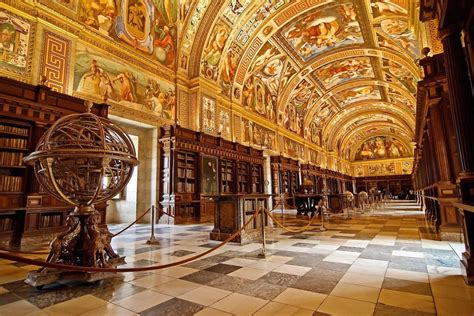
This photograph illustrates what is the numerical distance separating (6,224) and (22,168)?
128 cm

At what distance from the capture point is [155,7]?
971cm

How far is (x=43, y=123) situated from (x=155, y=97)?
4.36m

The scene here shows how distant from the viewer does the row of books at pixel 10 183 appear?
546 centimetres

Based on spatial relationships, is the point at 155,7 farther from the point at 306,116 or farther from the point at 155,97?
the point at 306,116

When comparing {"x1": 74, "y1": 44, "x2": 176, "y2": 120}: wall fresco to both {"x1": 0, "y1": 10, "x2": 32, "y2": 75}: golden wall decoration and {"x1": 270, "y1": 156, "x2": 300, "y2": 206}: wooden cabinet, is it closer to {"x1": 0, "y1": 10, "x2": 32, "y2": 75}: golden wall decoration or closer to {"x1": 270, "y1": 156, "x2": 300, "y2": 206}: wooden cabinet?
{"x1": 0, "y1": 10, "x2": 32, "y2": 75}: golden wall decoration

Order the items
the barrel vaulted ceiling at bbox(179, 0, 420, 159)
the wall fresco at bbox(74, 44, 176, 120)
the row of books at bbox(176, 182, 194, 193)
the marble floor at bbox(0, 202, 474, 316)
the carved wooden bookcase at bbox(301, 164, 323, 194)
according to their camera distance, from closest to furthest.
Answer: the marble floor at bbox(0, 202, 474, 316) → the wall fresco at bbox(74, 44, 176, 120) → the row of books at bbox(176, 182, 194, 193) → the barrel vaulted ceiling at bbox(179, 0, 420, 159) → the carved wooden bookcase at bbox(301, 164, 323, 194)

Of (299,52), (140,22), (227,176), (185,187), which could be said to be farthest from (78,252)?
(299,52)

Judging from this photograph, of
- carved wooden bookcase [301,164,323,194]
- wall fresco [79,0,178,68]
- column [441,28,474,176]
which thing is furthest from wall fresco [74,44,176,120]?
carved wooden bookcase [301,164,323,194]

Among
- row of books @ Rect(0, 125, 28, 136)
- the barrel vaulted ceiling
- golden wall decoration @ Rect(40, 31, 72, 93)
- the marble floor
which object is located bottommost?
the marble floor

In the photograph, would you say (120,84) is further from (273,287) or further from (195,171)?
(273,287)

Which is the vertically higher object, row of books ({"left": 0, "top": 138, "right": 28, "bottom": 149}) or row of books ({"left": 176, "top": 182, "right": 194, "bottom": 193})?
row of books ({"left": 0, "top": 138, "right": 28, "bottom": 149})

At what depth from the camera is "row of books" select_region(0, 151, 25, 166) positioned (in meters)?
5.53

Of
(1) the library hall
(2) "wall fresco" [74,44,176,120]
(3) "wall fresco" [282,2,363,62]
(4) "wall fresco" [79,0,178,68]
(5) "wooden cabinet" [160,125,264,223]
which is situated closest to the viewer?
(1) the library hall

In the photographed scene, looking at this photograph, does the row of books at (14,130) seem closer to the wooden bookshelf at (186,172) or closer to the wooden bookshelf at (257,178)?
the wooden bookshelf at (186,172)
